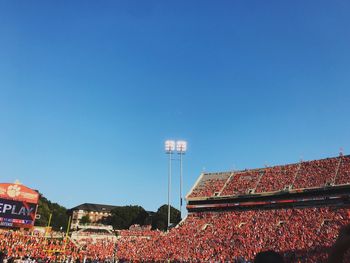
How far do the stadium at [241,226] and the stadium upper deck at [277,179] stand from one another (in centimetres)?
12

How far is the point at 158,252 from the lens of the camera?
42.2 m

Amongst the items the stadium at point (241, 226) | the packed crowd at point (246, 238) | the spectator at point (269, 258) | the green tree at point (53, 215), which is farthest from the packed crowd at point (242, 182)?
the green tree at point (53, 215)

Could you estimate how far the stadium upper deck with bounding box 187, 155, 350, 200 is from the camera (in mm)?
46281

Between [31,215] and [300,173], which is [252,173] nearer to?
[300,173]

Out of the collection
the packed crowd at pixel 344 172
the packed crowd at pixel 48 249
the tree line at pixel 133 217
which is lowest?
the packed crowd at pixel 48 249

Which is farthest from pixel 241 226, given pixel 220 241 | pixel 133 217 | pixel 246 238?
pixel 133 217

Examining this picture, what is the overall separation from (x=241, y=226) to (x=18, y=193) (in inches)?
1252

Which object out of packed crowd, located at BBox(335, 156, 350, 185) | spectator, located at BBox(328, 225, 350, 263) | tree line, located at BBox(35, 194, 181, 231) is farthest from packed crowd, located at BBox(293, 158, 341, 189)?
spectator, located at BBox(328, 225, 350, 263)

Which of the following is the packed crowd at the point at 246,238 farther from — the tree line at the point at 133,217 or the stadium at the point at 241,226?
the tree line at the point at 133,217

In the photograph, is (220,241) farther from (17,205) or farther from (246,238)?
(17,205)

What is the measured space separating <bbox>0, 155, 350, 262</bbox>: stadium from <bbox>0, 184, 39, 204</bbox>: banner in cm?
15

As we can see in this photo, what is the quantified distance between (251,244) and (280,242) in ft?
11.1

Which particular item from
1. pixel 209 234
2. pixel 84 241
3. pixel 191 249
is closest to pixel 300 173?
pixel 209 234

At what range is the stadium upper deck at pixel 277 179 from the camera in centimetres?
4628
